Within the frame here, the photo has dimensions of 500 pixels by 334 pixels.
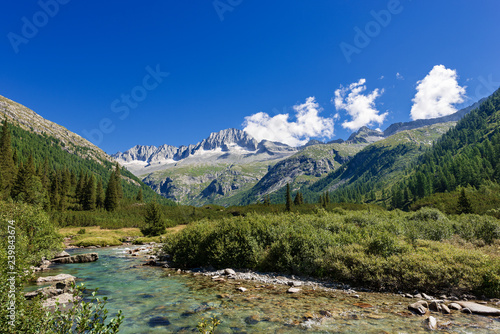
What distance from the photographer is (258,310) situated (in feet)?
55.5

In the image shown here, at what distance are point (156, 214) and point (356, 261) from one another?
69530mm

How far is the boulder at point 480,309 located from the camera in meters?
15.1

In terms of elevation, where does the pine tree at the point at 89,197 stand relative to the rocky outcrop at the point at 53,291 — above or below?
above

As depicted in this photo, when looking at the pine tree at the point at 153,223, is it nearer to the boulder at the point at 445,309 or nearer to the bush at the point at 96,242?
the bush at the point at 96,242

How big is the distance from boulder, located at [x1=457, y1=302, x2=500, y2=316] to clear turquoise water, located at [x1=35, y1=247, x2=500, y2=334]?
80cm

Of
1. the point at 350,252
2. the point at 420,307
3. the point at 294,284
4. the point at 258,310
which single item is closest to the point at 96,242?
the point at 294,284

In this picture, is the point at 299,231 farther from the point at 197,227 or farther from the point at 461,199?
the point at 461,199

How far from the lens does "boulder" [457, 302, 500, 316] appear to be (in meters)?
15.1

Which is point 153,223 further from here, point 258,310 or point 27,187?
point 258,310

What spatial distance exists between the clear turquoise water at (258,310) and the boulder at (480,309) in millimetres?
796

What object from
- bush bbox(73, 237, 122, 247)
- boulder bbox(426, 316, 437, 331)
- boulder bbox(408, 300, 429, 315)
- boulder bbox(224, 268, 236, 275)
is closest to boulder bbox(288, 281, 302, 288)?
boulder bbox(224, 268, 236, 275)

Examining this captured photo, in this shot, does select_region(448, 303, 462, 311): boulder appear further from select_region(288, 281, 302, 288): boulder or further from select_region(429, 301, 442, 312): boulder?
select_region(288, 281, 302, 288): boulder

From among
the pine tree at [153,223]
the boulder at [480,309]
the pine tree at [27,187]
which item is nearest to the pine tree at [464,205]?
the boulder at [480,309]

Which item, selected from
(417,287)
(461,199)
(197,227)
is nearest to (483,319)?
(417,287)
